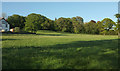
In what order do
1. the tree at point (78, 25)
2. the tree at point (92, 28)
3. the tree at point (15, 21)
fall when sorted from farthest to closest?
the tree at point (78, 25), the tree at point (15, 21), the tree at point (92, 28)

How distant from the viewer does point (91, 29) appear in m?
81.2

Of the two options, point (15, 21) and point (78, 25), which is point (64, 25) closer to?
point (78, 25)

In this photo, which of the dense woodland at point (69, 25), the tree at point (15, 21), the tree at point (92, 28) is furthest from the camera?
the tree at point (15, 21)

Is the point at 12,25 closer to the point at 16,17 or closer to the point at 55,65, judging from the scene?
the point at 16,17

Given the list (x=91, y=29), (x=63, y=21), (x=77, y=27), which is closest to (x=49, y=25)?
(x=63, y=21)

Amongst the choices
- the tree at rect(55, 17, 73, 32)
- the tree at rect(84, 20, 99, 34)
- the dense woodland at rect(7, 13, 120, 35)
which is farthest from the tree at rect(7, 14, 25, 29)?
the tree at rect(84, 20, 99, 34)

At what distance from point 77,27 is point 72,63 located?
7976 cm

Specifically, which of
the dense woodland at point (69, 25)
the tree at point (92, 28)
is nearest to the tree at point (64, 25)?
the dense woodland at point (69, 25)

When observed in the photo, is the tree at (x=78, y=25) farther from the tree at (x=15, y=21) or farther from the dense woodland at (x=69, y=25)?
the tree at (x=15, y=21)

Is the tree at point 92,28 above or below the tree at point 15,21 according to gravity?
below

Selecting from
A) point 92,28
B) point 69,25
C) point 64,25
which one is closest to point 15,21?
point 64,25

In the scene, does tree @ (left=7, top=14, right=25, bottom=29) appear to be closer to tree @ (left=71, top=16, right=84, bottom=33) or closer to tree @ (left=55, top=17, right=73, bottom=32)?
tree @ (left=55, top=17, right=73, bottom=32)

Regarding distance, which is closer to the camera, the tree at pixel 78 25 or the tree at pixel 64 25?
the tree at pixel 78 25

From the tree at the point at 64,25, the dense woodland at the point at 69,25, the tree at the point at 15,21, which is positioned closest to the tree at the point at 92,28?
the dense woodland at the point at 69,25
